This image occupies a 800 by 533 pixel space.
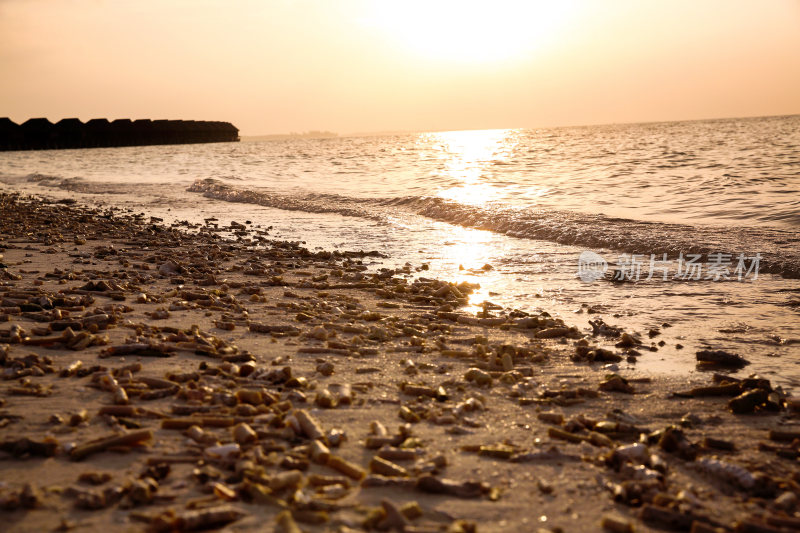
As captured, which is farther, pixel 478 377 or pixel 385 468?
pixel 478 377

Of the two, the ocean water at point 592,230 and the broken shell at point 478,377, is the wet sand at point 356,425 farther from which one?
the ocean water at point 592,230

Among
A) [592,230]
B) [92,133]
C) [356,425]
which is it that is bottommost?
[356,425]

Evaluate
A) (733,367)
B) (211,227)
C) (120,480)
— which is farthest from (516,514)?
(211,227)

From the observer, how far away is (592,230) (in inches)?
502

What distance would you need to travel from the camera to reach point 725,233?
40.3ft

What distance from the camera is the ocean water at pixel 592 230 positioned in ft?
22.9

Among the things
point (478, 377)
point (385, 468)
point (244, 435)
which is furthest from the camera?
point (478, 377)

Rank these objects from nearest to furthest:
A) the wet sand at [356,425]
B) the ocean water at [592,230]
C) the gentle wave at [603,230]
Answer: the wet sand at [356,425] → the ocean water at [592,230] → the gentle wave at [603,230]

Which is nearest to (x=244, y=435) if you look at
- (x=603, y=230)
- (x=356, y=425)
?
(x=356, y=425)

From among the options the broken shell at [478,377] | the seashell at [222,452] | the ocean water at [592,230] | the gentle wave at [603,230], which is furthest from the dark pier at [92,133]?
the seashell at [222,452]

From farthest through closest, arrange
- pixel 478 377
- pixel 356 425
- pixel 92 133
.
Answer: pixel 92 133 → pixel 478 377 → pixel 356 425

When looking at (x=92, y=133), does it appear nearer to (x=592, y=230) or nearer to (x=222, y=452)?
(x=592, y=230)

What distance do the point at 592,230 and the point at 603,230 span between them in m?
0.23

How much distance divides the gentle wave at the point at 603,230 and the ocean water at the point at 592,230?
5 cm
